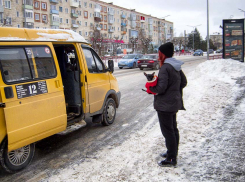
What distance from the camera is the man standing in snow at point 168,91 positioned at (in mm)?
3834

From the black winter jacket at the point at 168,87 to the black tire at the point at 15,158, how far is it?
225 cm

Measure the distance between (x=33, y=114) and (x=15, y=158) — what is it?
738 mm

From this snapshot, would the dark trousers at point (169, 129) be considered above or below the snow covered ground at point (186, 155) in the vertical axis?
above

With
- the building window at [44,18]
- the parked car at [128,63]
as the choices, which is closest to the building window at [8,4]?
the building window at [44,18]

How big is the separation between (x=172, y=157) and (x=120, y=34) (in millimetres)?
86338

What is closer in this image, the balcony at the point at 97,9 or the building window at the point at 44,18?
the building window at the point at 44,18

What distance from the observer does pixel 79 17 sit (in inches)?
2749

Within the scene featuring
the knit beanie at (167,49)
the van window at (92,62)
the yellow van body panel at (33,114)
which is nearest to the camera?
the yellow van body panel at (33,114)

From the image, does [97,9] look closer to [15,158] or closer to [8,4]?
[8,4]

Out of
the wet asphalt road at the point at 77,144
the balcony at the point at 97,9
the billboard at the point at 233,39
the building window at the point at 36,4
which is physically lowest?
the wet asphalt road at the point at 77,144

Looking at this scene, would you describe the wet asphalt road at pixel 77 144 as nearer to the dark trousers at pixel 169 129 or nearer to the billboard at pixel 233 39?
the dark trousers at pixel 169 129

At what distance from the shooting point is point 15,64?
3965mm

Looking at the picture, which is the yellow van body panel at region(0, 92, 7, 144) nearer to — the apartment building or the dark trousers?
the dark trousers

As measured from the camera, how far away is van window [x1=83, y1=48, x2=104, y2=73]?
589 centimetres
